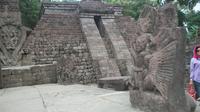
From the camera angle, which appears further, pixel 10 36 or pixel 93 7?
pixel 93 7

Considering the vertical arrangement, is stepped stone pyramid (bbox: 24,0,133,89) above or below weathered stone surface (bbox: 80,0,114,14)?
below

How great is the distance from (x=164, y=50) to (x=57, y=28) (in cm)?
945

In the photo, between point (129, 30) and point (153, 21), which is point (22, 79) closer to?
point (129, 30)

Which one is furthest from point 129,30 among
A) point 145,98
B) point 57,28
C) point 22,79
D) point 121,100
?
point 145,98

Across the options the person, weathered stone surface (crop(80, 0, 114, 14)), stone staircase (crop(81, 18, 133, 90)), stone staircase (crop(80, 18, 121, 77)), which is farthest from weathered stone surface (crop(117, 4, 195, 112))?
weathered stone surface (crop(80, 0, 114, 14))

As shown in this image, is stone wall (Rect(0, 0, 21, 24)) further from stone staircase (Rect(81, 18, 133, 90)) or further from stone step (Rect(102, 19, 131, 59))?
stone step (Rect(102, 19, 131, 59))

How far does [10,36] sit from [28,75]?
2516 millimetres

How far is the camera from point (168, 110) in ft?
13.5

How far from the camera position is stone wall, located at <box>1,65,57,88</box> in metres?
10.4

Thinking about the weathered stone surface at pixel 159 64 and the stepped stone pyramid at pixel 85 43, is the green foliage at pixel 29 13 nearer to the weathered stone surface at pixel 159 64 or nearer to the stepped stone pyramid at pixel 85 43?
the stepped stone pyramid at pixel 85 43

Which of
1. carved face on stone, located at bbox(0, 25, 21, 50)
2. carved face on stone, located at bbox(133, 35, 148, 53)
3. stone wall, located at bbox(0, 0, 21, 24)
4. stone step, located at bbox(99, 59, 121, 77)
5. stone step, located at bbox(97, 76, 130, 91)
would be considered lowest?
stone step, located at bbox(97, 76, 130, 91)

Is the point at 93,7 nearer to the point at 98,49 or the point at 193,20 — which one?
the point at 98,49

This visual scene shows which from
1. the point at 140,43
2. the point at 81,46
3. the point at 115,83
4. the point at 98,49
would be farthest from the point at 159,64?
the point at 81,46

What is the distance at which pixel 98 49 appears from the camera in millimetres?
12367
